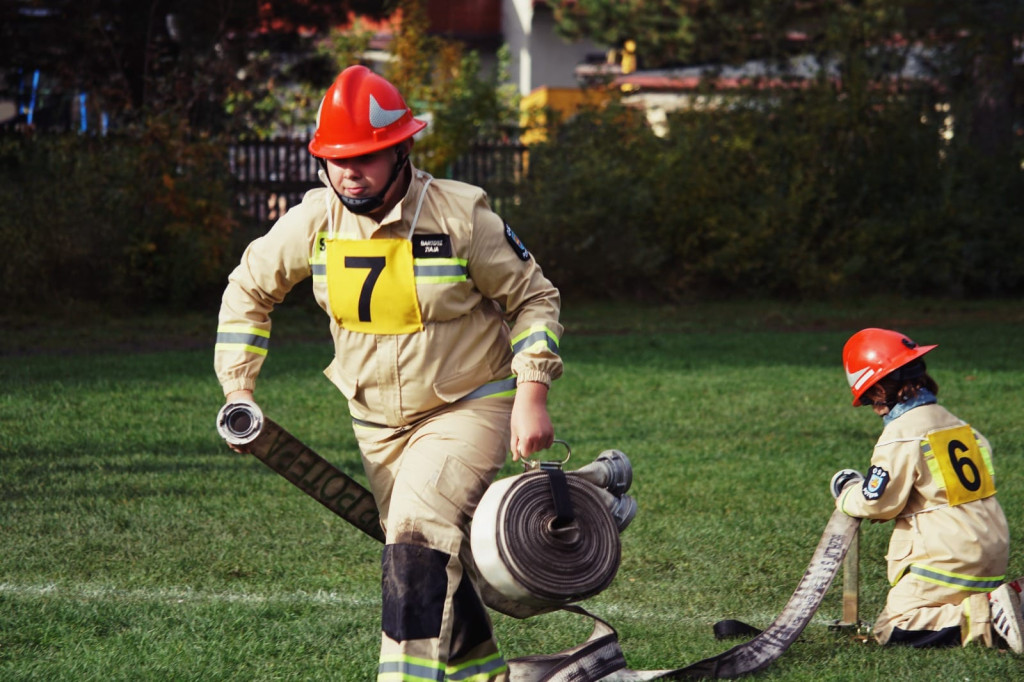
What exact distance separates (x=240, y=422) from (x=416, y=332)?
0.57 m

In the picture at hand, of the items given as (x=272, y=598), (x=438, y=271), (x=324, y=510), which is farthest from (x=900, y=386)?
(x=324, y=510)

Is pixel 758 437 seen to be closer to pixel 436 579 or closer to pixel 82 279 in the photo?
pixel 436 579

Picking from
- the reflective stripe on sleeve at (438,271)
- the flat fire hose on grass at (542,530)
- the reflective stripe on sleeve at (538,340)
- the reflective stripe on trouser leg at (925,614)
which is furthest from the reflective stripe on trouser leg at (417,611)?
the reflective stripe on trouser leg at (925,614)

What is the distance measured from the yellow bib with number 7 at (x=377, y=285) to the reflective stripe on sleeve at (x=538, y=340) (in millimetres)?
297

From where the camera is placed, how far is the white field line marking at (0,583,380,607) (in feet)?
17.8

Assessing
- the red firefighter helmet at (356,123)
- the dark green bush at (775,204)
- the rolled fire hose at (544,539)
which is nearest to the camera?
the rolled fire hose at (544,539)

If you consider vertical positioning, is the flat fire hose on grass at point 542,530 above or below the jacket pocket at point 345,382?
below

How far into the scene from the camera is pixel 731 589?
5.87 m

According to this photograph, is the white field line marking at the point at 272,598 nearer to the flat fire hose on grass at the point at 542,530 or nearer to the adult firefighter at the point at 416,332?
the flat fire hose on grass at the point at 542,530

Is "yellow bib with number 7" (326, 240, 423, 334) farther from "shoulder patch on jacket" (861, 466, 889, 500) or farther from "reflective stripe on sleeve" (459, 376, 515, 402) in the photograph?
"shoulder patch on jacket" (861, 466, 889, 500)

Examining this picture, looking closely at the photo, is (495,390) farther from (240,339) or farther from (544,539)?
(240,339)

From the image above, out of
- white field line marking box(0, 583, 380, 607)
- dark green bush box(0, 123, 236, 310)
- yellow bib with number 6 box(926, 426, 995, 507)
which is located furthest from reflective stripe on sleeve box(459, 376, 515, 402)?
dark green bush box(0, 123, 236, 310)

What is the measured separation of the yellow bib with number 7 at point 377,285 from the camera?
3.69 metres

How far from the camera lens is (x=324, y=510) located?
282 inches
